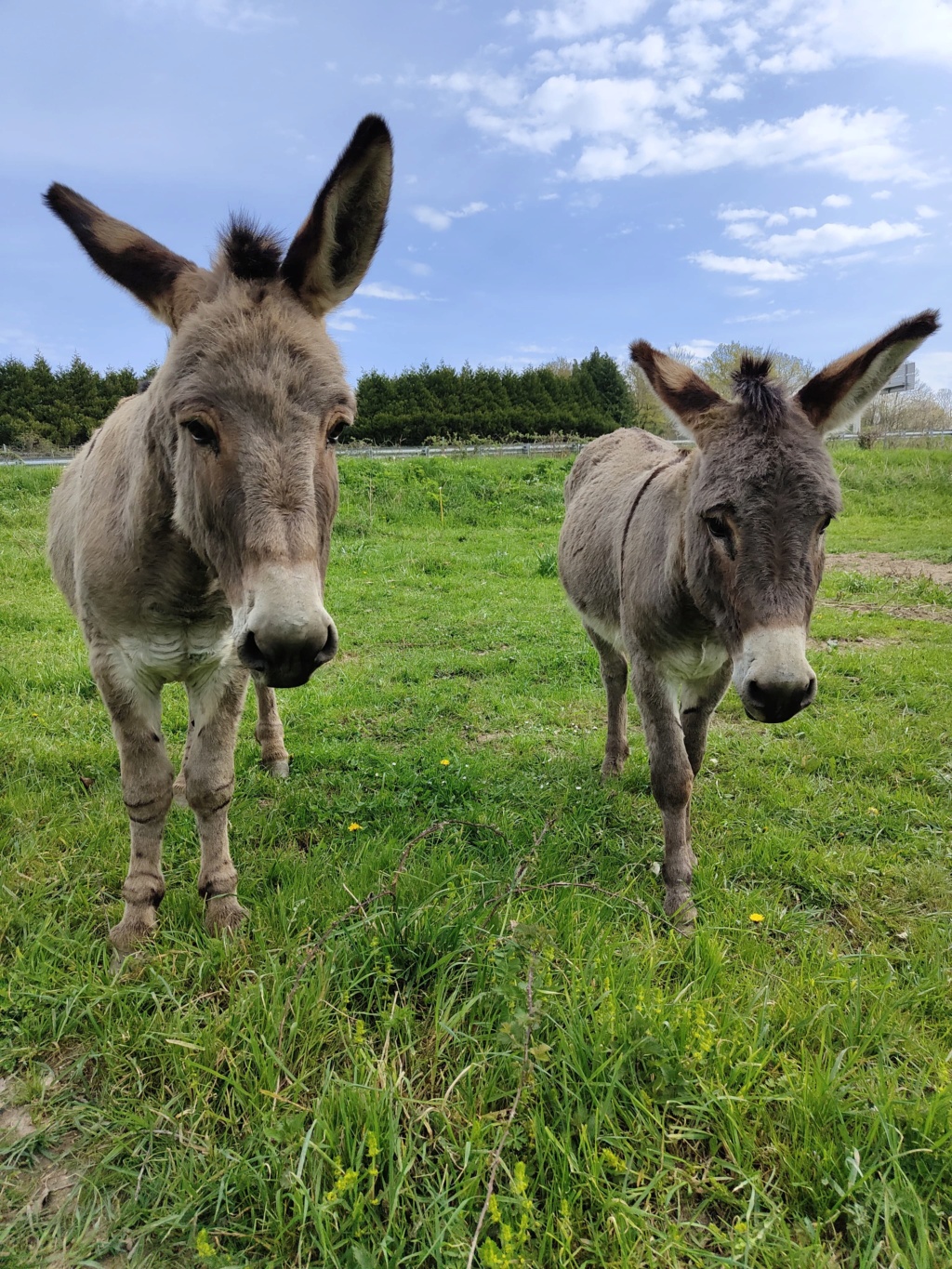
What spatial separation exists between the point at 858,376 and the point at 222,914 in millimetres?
3419

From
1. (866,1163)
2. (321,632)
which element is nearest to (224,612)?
(321,632)

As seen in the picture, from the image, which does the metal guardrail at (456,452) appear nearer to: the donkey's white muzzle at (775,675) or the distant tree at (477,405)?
the distant tree at (477,405)

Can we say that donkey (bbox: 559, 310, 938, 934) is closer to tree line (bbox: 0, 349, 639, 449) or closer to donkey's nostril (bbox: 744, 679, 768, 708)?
donkey's nostril (bbox: 744, 679, 768, 708)

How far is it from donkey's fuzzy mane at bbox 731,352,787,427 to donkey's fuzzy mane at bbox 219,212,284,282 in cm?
188

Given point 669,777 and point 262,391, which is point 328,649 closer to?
point 262,391

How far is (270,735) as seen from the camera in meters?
4.38

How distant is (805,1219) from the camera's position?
4.86 ft

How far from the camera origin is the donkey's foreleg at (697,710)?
362 cm

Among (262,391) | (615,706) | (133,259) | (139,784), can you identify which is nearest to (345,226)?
(133,259)

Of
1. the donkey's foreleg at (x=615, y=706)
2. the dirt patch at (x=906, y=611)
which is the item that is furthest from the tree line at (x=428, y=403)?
the donkey's foreleg at (x=615, y=706)

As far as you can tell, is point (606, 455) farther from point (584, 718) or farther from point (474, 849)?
point (474, 849)

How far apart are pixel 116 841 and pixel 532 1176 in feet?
7.94

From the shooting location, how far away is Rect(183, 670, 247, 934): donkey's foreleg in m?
2.78

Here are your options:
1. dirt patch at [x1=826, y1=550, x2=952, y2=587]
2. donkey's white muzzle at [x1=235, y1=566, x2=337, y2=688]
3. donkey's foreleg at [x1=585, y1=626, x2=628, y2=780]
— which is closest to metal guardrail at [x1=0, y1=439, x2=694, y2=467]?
dirt patch at [x1=826, y1=550, x2=952, y2=587]
